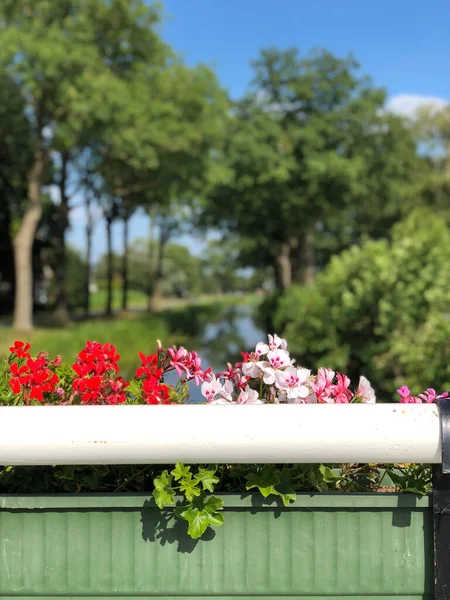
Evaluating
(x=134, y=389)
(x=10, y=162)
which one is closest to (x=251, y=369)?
(x=134, y=389)

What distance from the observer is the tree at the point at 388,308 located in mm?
9773

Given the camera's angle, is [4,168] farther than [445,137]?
No

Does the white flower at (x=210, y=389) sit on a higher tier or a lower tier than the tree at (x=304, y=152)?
lower

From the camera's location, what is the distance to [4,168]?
837 inches

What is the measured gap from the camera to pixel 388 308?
1030 cm

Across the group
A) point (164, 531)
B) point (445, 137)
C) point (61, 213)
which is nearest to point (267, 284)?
point (445, 137)

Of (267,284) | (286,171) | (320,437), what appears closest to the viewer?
(320,437)

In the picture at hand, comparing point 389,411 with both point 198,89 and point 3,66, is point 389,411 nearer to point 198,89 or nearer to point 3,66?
point 3,66

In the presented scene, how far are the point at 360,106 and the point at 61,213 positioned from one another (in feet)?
45.8

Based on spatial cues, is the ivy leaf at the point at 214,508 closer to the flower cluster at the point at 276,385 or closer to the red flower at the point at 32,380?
the flower cluster at the point at 276,385

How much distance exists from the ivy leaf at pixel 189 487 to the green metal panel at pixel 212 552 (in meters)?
0.10

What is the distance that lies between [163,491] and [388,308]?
9.17m

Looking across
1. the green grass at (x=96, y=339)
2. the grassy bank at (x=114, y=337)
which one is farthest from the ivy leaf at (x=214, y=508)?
the green grass at (x=96, y=339)

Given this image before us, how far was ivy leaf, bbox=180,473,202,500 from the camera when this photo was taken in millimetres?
1581
